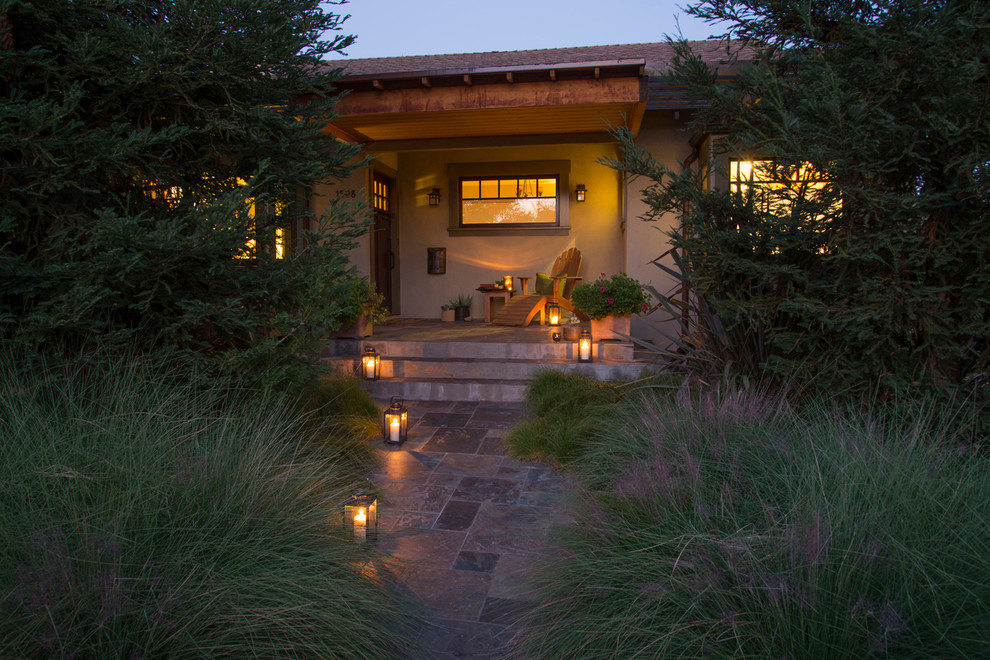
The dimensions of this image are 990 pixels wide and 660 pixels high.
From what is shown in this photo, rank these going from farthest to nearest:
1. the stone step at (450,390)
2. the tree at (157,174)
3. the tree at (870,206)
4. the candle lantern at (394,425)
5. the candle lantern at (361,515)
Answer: the stone step at (450,390) < the candle lantern at (394,425) < the tree at (157,174) < the tree at (870,206) < the candle lantern at (361,515)

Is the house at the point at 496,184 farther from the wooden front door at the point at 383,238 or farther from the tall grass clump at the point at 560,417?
the tall grass clump at the point at 560,417

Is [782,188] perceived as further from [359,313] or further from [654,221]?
[359,313]

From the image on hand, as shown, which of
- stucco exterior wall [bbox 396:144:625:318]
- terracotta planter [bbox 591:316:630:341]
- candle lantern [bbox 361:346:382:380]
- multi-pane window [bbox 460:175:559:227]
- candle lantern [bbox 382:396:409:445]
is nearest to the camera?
candle lantern [bbox 382:396:409:445]

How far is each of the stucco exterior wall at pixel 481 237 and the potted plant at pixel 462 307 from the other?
0.16 m

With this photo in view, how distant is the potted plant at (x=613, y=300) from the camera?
6074 millimetres

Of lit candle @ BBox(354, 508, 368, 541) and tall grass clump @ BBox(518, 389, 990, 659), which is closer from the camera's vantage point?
tall grass clump @ BBox(518, 389, 990, 659)

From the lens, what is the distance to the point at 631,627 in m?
1.58

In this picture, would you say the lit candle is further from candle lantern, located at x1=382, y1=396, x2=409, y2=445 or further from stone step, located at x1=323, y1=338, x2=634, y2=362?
stone step, located at x1=323, y1=338, x2=634, y2=362

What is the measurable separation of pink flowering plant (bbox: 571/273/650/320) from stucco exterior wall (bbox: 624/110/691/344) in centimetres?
114

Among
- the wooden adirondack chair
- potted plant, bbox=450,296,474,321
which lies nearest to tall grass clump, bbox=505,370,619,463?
the wooden adirondack chair

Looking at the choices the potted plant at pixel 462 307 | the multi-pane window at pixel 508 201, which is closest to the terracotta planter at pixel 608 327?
the potted plant at pixel 462 307

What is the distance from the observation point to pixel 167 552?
67.1 inches

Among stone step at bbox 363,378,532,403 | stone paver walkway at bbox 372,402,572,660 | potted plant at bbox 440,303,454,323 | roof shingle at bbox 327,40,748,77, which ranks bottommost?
stone paver walkway at bbox 372,402,572,660

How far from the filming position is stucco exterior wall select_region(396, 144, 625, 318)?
31.0 ft
